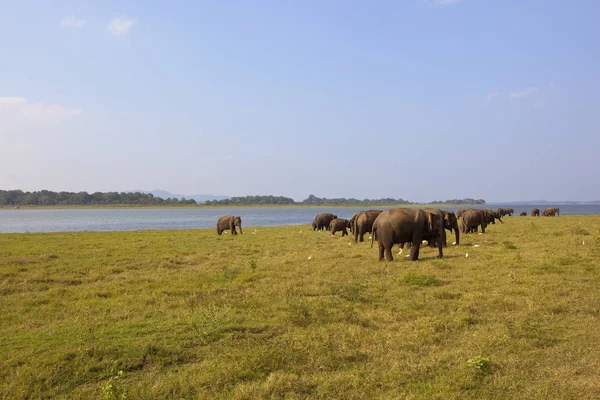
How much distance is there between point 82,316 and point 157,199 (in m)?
176

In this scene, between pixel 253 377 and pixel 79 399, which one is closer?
pixel 79 399

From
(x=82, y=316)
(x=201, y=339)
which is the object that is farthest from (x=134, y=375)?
(x=82, y=316)

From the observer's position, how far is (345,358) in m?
6.80

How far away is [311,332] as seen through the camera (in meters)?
8.09

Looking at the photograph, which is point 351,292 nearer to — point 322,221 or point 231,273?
point 231,273

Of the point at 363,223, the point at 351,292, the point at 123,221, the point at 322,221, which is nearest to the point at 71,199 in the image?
the point at 123,221

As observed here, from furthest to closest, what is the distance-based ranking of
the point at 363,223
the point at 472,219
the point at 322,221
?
the point at 322,221 < the point at 472,219 < the point at 363,223

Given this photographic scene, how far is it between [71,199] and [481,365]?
7275 inches

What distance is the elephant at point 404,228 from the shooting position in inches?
634

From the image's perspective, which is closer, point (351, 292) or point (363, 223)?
point (351, 292)

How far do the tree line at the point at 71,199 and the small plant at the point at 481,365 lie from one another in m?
177

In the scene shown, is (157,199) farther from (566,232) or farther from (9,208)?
(566,232)

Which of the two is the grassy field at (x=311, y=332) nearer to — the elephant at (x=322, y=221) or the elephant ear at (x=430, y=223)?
the elephant ear at (x=430, y=223)

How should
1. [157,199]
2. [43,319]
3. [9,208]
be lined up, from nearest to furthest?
[43,319] → [9,208] → [157,199]
